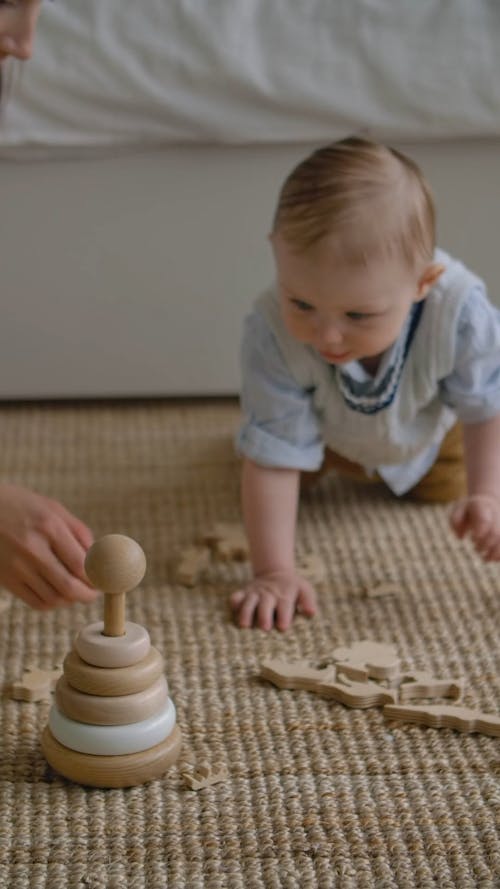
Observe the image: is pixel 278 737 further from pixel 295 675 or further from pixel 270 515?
pixel 270 515

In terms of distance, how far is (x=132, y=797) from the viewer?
2.60 ft

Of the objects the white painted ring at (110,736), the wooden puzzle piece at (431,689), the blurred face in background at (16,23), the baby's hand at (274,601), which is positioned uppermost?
the blurred face in background at (16,23)

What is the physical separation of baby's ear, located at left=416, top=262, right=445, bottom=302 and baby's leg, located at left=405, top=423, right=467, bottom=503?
259mm

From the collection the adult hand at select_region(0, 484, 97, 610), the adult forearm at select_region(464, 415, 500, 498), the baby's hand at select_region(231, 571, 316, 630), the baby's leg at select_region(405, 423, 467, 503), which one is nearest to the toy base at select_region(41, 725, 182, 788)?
the adult hand at select_region(0, 484, 97, 610)

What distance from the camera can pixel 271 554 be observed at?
43.3 inches

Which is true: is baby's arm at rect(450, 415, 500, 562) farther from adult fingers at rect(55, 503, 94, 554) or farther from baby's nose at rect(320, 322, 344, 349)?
adult fingers at rect(55, 503, 94, 554)

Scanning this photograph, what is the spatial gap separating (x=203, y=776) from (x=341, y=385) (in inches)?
17.3

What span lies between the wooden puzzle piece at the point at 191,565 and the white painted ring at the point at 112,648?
308mm

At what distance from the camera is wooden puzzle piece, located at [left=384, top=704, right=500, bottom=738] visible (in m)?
0.86

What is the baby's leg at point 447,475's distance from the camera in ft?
4.18

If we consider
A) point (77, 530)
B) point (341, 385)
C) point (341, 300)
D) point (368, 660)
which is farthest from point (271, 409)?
point (77, 530)

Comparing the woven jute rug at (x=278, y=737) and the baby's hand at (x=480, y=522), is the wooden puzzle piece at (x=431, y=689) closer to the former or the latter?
the woven jute rug at (x=278, y=737)

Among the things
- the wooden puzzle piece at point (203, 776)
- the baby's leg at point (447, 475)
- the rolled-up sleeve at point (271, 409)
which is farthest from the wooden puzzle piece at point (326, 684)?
the baby's leg at point (447, 475)

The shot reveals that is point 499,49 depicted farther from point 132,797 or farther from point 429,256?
point 132,797
